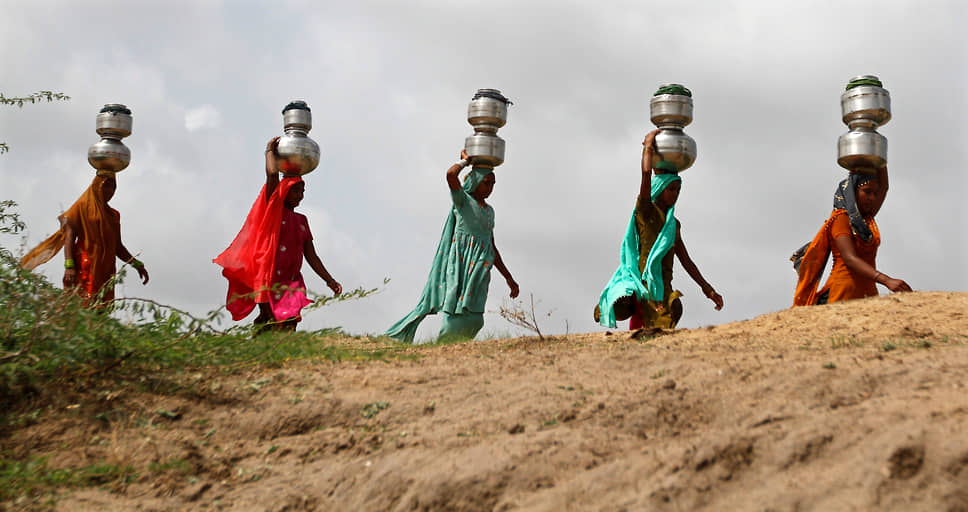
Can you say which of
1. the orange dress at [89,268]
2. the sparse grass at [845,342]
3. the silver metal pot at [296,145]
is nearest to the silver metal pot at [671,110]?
the sparse grass at [845,342]

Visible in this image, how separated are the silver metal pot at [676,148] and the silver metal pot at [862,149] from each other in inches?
48.4

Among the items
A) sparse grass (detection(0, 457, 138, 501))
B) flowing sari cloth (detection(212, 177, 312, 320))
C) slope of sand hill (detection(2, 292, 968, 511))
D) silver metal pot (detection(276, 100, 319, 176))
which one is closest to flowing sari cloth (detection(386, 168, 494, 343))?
flowing sari cloth (detection(212, 177, 312, 320))

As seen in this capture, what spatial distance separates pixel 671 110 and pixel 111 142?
19.4ft

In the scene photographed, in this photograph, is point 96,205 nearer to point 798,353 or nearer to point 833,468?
point 798,353

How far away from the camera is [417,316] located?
29.3 feet

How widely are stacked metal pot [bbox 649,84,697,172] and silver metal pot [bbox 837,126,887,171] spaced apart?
4.05 feet

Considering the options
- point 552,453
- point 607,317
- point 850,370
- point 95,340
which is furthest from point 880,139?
point 95,340

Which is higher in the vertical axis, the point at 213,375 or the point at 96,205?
the point at 96,205

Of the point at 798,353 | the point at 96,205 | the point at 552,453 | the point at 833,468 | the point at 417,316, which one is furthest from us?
the point at 96,205

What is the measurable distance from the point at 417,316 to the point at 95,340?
13.4 ft

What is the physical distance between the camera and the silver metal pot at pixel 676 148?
27.0 ft

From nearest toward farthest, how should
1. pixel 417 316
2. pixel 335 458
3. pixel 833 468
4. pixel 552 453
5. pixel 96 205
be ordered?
pixel 833 468
pixel 552 453
pixel 335 458
pixel 417 316
pixel 96 205

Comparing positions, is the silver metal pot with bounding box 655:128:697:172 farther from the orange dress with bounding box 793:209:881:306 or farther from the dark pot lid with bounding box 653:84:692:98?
the orange dress with bounding box 793:209:881:306

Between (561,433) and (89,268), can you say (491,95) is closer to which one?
(89,268)
